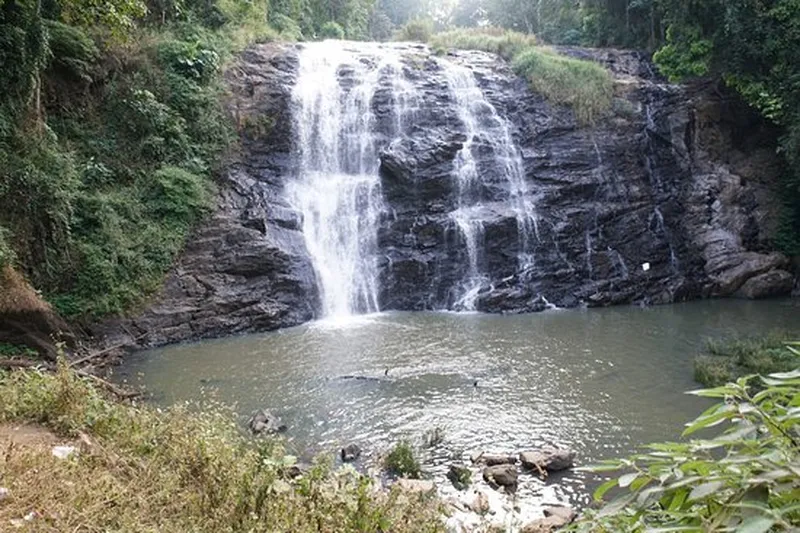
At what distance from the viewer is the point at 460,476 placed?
19.3ft

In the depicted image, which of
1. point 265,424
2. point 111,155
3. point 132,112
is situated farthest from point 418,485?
point 132,112

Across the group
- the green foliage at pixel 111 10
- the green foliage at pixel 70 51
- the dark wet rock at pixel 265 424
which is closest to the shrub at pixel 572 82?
the green foliage at pixel 111 10

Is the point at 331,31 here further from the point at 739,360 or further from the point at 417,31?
the point at 739,360

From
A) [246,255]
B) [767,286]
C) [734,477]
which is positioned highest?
[734,477]

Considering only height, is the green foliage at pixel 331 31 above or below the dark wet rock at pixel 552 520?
above

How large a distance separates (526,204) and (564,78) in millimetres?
5436

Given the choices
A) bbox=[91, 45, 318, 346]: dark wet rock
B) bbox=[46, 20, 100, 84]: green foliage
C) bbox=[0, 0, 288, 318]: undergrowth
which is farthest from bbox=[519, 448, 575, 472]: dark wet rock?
bbox=[46, 20, 100, 84]: green foliage

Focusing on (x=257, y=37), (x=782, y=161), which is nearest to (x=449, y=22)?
(x=257, y=37)

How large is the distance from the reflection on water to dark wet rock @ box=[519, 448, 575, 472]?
0.50ft

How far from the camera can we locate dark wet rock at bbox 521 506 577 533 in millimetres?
4617

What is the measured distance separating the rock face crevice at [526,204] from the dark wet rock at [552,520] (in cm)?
923

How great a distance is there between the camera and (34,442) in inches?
160

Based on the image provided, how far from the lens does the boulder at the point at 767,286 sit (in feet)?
53.3

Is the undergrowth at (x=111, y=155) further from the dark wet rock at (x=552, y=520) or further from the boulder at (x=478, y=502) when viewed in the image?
the dark wet rock at (x=552, y=520)
